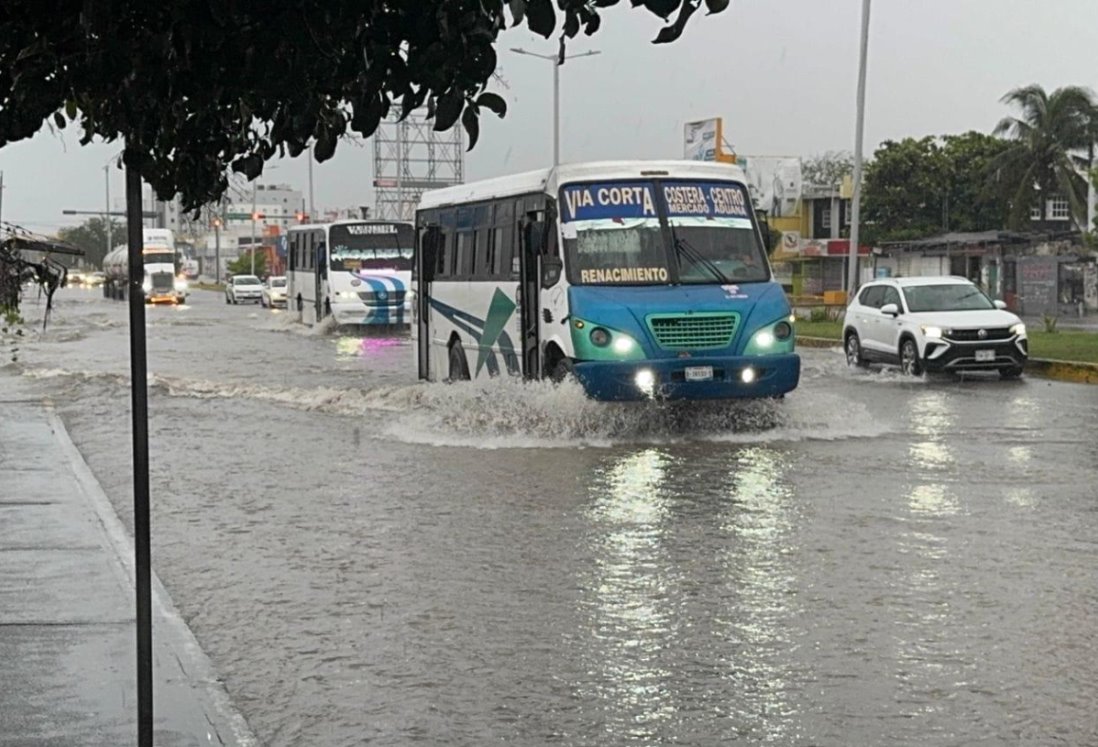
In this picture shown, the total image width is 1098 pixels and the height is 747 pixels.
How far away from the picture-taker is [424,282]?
22.4 metres

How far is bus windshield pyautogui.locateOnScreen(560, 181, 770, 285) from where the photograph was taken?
16.2 meters

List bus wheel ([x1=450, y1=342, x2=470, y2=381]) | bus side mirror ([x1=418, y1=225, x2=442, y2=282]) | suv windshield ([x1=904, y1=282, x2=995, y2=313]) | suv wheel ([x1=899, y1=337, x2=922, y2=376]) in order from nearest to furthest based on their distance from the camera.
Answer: bus wheel ([x1=450, y1=342, x2=470, y2=381])
bus side mirror ([x1=418, y1=225, x2=442, y2=282])
suv wheel ([x1=899, y1=337, x2=922, y2=376])
suv windshield ([x1=904, y1=282, x2=995, y2=313])

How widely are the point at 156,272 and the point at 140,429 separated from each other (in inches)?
2811

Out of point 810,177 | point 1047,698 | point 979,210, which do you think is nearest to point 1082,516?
point 1047,698

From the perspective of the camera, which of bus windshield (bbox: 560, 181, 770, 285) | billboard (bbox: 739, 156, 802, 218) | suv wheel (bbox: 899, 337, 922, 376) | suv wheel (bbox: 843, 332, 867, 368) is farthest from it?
billboard (bbox: 739, 156, 802, 218)

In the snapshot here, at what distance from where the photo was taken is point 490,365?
750 inches

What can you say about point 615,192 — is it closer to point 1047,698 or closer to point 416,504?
point 416,504

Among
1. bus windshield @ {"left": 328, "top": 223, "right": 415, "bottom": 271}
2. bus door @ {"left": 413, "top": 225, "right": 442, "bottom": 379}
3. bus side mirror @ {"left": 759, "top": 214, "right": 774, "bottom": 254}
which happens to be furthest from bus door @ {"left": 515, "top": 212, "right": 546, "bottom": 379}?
bus windshield @ {"left": 328, "top": 223, "right": 415, "bottom": 271}

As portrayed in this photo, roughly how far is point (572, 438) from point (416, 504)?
4111mm

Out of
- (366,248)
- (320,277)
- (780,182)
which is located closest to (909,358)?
(366,248)

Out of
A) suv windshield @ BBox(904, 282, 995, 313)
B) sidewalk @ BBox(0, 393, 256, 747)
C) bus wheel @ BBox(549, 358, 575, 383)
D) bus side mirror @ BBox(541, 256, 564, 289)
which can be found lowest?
sidewalk @ BBox(0, 393, 256, 747)

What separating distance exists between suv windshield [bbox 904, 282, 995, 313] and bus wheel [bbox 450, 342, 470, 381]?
8.07 meters

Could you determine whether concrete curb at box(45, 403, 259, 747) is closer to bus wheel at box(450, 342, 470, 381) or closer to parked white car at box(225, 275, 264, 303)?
bus wheel at box(450, 342, 470, 381)

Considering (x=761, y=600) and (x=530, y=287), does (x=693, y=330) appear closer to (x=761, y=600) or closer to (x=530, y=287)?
(x=530, y=287)
